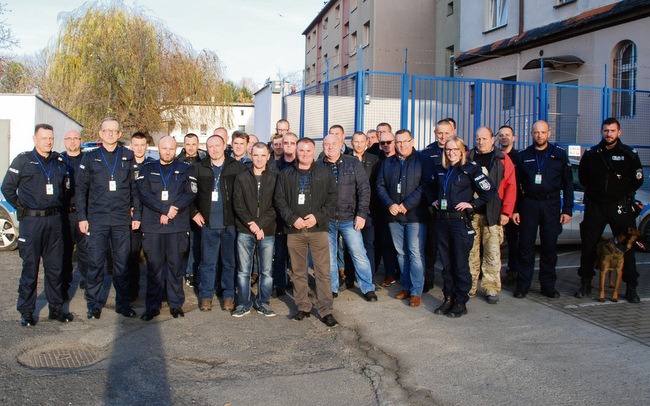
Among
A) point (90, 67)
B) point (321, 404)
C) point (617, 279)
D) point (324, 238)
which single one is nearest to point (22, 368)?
point (321, 404)

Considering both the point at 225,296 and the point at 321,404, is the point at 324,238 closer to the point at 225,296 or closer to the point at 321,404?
the point at 225,296

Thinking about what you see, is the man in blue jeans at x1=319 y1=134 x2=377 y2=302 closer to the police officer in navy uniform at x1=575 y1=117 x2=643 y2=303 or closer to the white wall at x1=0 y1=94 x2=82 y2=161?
the police officer in navy uniform at x1=575 y1=117 x2=643 y2=303

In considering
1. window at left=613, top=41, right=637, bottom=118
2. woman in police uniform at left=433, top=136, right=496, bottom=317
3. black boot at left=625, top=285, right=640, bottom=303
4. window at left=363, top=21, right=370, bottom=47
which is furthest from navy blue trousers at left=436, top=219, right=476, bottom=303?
window at left=363, top=21, right=370, bottom=47

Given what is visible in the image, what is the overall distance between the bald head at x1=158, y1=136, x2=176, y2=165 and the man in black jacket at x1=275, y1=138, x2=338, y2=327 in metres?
1.17

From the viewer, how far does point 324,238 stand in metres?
5.97

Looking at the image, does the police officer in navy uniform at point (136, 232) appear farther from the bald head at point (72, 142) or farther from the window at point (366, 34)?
the window at point (366, 34)

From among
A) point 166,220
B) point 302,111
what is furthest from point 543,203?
point 302,111

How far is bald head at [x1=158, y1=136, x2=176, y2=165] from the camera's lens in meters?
5.92

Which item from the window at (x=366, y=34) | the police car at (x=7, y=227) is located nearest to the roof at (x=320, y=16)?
the window at (x=366, y=34)

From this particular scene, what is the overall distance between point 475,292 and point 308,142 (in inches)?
115

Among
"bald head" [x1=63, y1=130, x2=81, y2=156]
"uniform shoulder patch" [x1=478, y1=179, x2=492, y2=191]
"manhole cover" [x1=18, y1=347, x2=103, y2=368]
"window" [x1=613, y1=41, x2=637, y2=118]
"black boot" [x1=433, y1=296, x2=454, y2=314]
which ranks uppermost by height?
"window" [x1=613, y1=41, x2=637, y2=118]

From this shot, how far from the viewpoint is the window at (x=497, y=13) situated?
20570mm

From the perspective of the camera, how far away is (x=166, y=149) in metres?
5.94

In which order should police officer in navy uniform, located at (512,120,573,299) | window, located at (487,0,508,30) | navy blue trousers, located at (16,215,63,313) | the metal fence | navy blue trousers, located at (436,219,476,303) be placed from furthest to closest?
window, located at (487,0,508,30), the metal fence, police officer in navy uniform, located at (512,120,573,299), navy blue trousers, located at (436,219,476,303), navy blue trousers, located at (16,215,63,313)
